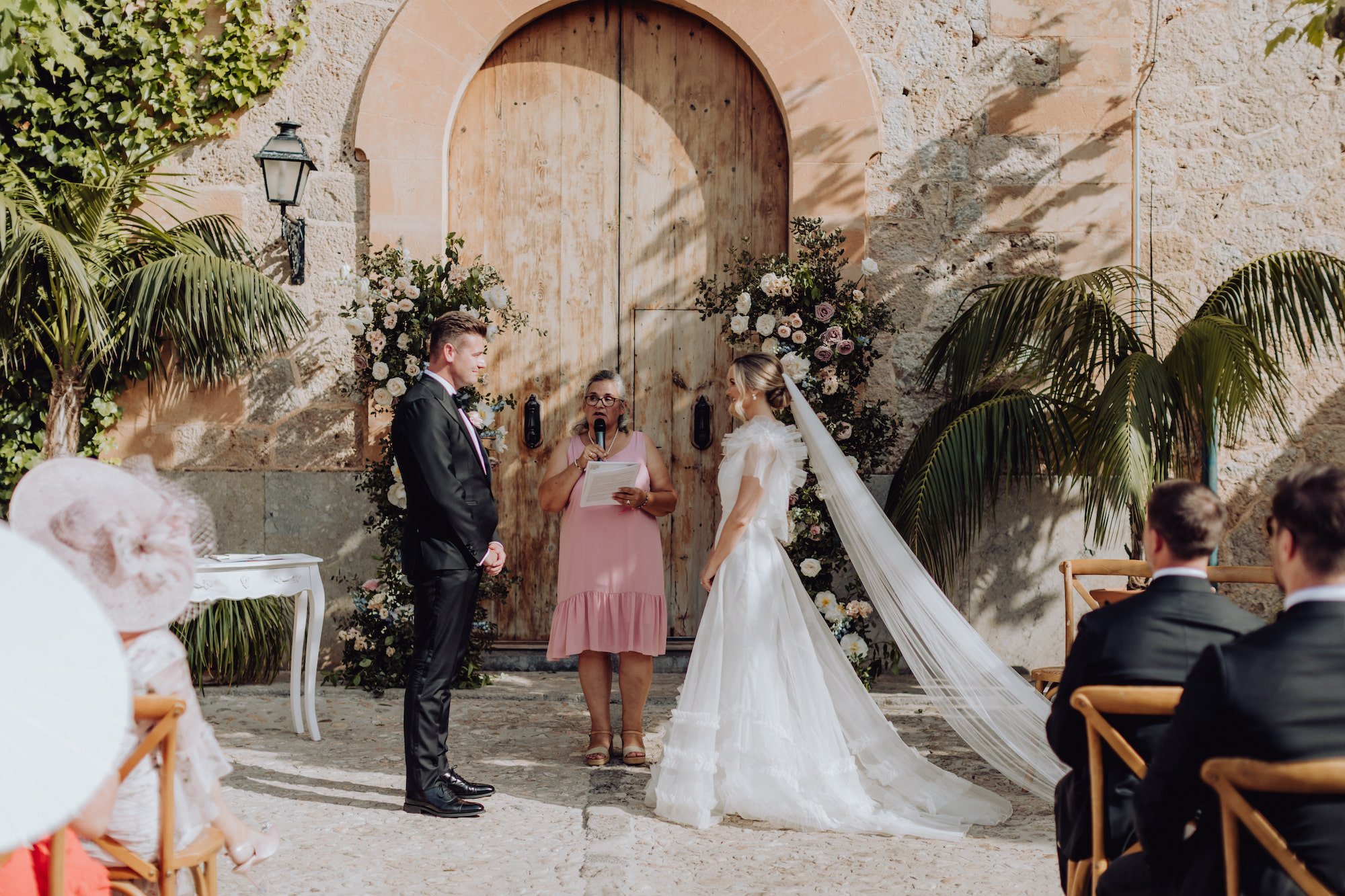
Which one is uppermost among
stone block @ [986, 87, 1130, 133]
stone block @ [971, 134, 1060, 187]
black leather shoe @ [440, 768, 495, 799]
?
stone block @ [986, 87, 1130, 133]

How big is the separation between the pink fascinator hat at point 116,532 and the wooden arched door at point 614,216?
13.2ft

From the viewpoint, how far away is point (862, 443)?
5656mm

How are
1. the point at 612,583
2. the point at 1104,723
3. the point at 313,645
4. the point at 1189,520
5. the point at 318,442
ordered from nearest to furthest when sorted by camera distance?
1. the point at 1104,723
2. the point at 1189,520
3. the point at 612,583
4. the point at 313,645
5. the point at 318,442

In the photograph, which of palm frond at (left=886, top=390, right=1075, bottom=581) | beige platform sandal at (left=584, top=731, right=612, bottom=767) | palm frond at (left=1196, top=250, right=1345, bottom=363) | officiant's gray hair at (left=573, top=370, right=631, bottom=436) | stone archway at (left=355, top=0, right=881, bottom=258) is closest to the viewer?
beige platform sandal at (left=584, top=731, right=612, bottom=767)

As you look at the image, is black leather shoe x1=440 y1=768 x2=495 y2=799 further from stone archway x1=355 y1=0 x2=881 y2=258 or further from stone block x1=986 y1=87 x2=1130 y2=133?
stone block x1=986 y1=87 x2=1130 y2=133

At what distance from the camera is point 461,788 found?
159 inches

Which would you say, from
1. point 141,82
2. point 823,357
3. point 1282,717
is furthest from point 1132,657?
point 141,82

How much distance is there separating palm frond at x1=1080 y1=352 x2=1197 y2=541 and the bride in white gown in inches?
51.9

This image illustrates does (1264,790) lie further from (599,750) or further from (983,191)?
(983,191)

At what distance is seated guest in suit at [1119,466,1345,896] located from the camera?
5.91 feet

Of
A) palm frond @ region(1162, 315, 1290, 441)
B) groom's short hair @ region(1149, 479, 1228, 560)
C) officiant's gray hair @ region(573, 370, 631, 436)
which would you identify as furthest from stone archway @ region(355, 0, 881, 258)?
groom's short hair @ region(1149, 479, 1228, 560)

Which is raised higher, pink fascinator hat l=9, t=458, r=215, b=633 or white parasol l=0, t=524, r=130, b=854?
pink fascinator hat l=9, t=458, r=215, b=633

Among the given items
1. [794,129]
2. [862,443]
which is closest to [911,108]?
[794,129]

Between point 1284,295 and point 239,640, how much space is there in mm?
5244
